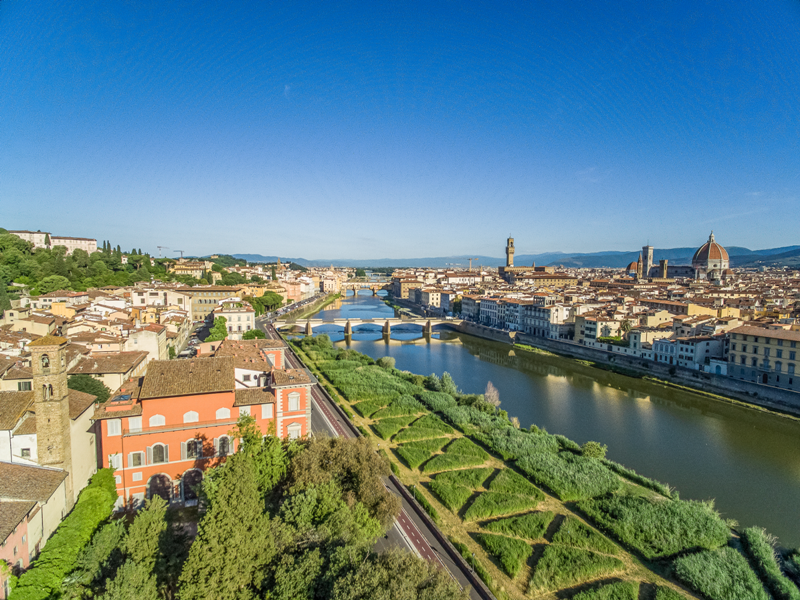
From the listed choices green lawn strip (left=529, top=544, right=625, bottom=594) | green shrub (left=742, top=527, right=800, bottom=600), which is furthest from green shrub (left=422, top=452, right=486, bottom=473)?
green shrub (left=742, top=527, right=800, bottom=600)

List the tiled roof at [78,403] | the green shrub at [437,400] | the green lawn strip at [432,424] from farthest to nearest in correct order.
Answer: the green shrub at [437,400] → the green lawn strip at [432,424] → the tiled roof at [78,403]

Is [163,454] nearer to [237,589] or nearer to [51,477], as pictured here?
[51,477]

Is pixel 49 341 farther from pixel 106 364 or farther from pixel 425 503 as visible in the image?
pixel 425 503

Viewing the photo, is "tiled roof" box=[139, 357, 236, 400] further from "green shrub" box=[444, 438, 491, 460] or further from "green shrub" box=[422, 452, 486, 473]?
"green shrub" box=[444, 438, 491, 460]

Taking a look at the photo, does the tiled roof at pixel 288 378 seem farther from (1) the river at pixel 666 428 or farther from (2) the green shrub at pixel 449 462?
(1) the river at pixel 666 428

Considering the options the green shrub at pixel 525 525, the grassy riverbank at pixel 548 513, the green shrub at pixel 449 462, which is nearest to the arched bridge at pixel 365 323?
the grassy riverbank at pixel 548 513

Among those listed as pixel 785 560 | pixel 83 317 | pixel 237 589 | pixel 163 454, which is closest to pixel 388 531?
pixel 237 589
